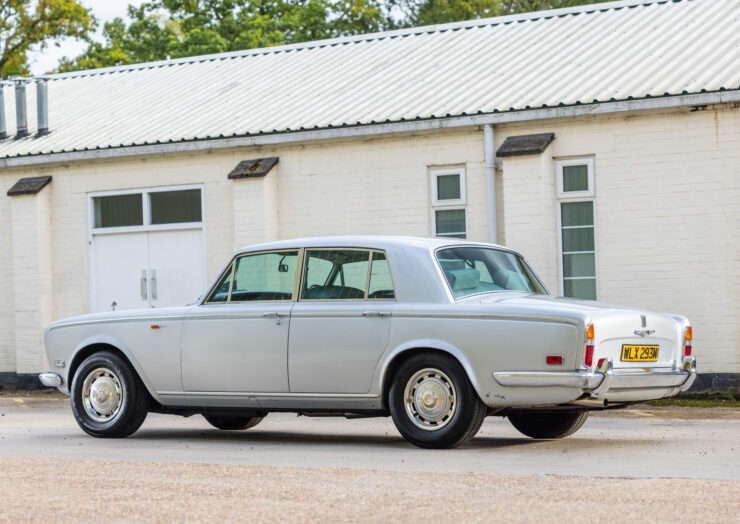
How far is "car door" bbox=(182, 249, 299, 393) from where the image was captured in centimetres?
1044

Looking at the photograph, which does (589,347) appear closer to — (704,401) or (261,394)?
(261,394)

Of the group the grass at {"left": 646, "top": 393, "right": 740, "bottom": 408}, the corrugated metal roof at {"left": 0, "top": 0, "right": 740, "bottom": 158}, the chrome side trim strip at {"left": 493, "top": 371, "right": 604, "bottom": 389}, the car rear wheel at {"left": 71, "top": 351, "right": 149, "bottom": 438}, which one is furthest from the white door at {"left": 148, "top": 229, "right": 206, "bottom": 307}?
the chrome side trim strip at {"left": 493, "top": 371, "right": 604, "bottom": 389}

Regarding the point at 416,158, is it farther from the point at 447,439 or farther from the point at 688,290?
the point at 447,439

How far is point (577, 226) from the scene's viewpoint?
1631 centimetres

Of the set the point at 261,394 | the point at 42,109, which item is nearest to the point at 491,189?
the point at 261,394

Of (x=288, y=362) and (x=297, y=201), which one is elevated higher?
(x=297, y=201)

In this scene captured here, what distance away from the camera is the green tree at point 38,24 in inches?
1533

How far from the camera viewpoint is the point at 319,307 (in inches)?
406

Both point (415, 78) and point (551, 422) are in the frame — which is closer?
point (551, 422)

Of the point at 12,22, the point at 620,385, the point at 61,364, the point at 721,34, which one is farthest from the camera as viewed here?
the point at 12,22

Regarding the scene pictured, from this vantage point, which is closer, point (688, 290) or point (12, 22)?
point (688, 290)

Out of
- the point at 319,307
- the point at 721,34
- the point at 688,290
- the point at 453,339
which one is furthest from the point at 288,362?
the point at 721,34

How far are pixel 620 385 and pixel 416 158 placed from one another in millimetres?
8406

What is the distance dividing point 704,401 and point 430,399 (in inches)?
250
